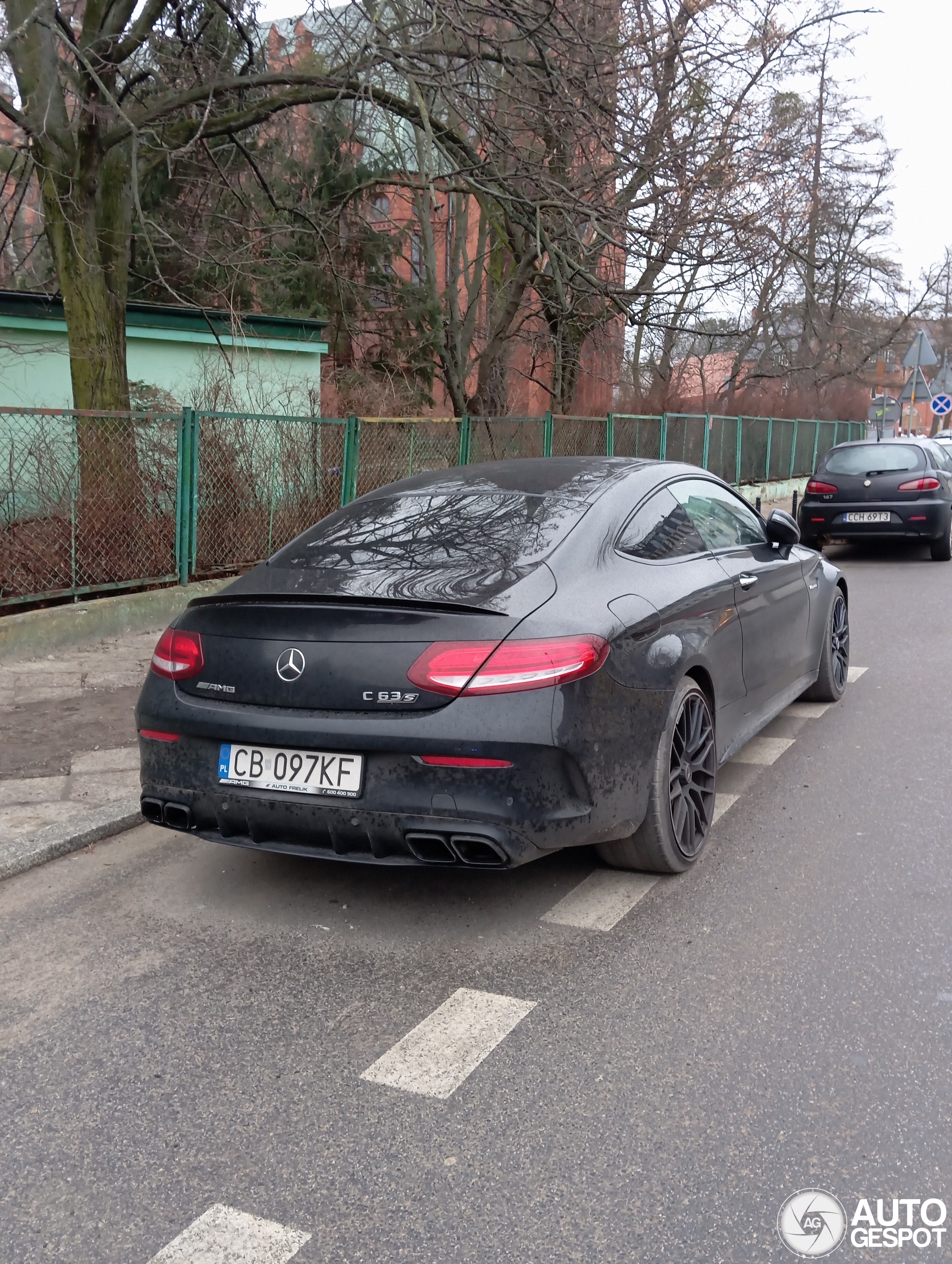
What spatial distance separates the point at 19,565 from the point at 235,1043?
590 centimetres

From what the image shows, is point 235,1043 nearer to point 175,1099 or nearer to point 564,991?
point 175,1099

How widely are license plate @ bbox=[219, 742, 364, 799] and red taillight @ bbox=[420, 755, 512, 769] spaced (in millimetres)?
250

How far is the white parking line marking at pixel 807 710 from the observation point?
22.1 ft

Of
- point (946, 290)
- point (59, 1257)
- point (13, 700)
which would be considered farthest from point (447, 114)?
point (946, 290)

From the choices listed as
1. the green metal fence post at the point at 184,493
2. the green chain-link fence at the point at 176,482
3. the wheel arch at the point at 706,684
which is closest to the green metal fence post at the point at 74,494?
the green chain-link fence at the point at 176,482

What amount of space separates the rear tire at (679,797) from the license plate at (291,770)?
1.05 metres

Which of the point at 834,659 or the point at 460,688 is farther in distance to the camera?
the point at 834,659

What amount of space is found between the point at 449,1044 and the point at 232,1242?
88 cm

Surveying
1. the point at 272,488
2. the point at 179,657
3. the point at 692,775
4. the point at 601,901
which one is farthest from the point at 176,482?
the point at 601,901

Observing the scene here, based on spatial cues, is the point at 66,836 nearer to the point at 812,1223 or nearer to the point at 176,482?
the point at 812,1223

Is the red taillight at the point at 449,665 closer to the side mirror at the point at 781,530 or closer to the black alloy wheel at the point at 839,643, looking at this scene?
the side mirror at the point at 781,530

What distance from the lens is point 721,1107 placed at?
Answer: 2764mm

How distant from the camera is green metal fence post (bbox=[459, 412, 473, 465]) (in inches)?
499

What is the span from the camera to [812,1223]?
2.36 m
